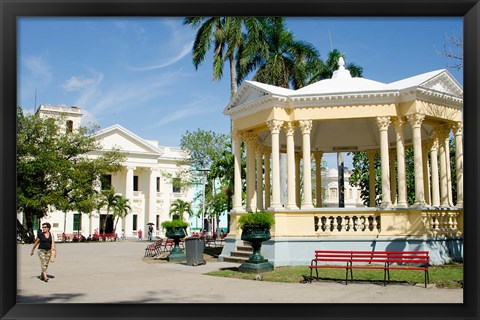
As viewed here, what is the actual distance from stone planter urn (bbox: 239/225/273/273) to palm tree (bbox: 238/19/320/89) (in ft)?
47.7

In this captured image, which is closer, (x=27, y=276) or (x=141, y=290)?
(x=141, y=290)

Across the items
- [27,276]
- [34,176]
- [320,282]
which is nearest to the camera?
[320,282]

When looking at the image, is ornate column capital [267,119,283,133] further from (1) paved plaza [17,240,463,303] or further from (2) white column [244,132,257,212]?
(1) paved plaza [17,240,463,303]

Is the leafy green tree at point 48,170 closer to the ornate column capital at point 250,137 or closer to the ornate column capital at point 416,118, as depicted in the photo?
the ornate column capital at point 250,137

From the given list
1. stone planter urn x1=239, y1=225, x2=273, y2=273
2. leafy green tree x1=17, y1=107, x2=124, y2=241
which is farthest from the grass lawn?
leafy green tree x1=17, y1=107, x2=124, y2=241

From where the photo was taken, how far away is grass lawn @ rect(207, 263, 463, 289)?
→ 1205cm

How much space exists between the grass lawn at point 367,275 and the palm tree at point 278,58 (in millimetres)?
15286

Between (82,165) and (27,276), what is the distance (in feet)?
91.3

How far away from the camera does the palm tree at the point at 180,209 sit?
62.7m

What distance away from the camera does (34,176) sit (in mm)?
38781
